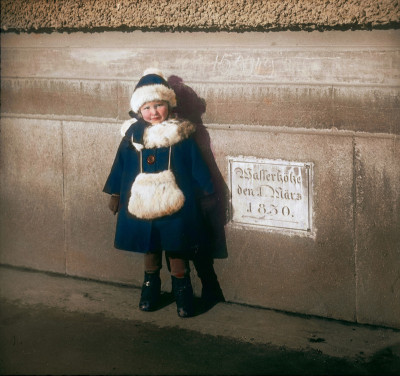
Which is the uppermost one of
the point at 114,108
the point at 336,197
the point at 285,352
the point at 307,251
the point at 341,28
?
the point at 341,28

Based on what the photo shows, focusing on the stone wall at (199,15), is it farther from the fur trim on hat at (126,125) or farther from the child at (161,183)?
the fur trim on hat at (126,125)

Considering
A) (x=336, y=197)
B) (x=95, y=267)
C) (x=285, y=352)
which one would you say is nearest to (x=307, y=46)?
(x=336, y=197)

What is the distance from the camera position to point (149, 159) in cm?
515

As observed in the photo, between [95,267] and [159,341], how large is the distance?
1375mm

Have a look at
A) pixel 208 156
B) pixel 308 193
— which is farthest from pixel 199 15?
pixel 308 193

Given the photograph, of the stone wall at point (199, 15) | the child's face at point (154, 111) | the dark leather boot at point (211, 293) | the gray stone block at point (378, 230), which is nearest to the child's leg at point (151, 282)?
the dark leather boot at point (211, 293)

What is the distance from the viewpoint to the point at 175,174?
5.17m

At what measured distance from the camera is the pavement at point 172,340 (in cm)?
452

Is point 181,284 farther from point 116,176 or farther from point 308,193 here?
point 308,193

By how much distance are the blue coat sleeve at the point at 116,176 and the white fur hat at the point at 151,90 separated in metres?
0.41

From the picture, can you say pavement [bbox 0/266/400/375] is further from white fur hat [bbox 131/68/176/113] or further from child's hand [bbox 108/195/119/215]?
white fur hat [bbox 131/68/176/113]

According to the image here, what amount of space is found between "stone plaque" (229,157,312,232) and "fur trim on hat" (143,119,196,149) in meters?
0.45

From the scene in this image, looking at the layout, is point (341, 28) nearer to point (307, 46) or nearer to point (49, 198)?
point (307, 46)

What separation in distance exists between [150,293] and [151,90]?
58.6 inches
